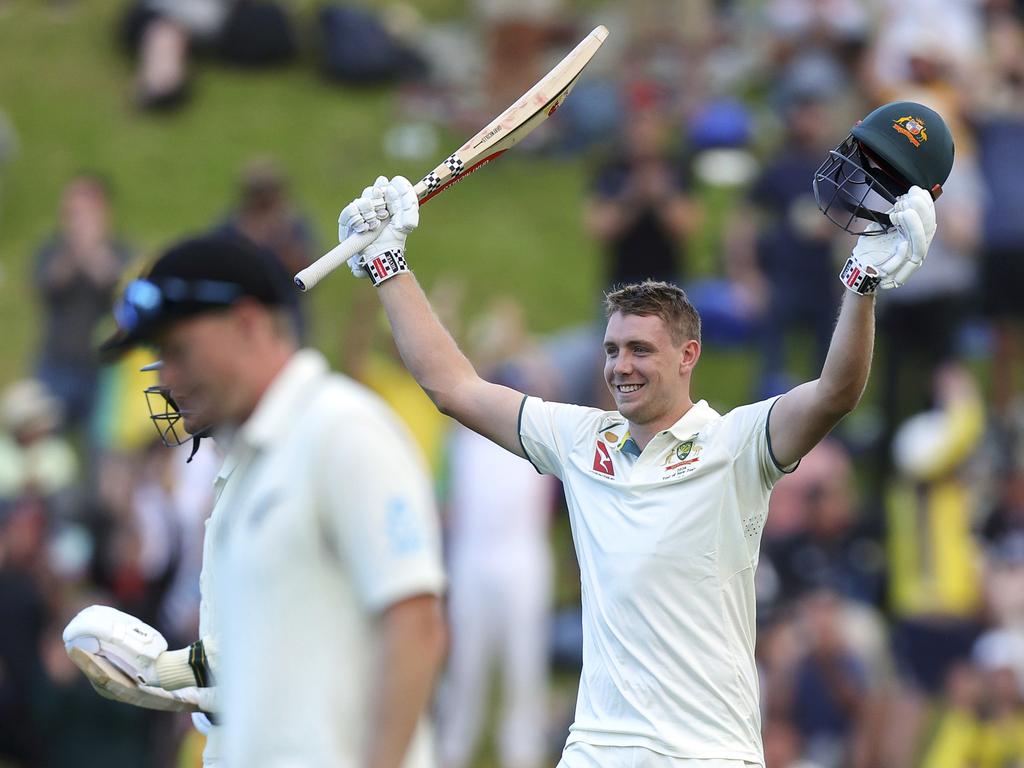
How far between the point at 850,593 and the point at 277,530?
875 cm

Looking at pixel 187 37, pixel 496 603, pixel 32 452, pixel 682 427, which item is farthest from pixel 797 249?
pixel 187 37

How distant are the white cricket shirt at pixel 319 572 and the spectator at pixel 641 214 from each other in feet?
30.2

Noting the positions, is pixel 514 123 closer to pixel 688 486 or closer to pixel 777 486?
pixel 688 486

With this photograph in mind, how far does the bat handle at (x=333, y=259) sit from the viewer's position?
5668 millimetres

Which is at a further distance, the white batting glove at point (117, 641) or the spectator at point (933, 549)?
the spectator at point (933, 549)

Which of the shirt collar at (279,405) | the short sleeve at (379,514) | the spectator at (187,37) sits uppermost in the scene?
the spectator at (187,37)

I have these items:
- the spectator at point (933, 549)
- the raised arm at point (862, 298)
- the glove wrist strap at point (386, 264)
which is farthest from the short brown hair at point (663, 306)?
the spectator at point (933, 549)

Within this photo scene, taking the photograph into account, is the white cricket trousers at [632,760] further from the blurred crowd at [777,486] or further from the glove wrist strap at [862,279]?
the blurred crowd at [777,486]

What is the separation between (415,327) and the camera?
5.93 meters

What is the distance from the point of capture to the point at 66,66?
1958 cm

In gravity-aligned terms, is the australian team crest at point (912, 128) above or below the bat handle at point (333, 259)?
above

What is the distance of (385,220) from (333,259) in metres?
0.27

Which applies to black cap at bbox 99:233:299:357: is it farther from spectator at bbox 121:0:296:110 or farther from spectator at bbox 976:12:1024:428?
spectator at bbox 121:0:296:110

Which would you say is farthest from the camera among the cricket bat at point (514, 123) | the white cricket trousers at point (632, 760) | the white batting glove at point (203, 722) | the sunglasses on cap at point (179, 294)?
the cricket bat at point (514, 123)
